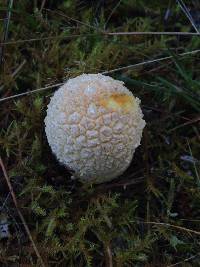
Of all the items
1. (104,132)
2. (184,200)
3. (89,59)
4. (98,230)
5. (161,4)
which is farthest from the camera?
(161,4)

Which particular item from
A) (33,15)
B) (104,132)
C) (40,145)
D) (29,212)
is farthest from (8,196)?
(33,15)

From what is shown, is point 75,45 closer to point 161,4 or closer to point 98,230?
point 161,4

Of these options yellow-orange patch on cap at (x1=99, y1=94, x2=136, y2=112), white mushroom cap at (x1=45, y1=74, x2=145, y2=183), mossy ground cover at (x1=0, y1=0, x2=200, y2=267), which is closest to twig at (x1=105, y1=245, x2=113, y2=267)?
mossy ground cover at (x1=0, y1=0, x2=200, y2=267)

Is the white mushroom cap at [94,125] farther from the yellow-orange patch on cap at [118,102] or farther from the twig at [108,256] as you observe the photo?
the twig at [108,256]

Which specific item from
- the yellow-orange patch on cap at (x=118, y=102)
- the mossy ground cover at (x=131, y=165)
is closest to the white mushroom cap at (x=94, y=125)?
the yellow-orange patch on cap at (x=118, y=102)

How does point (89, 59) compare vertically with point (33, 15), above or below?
below

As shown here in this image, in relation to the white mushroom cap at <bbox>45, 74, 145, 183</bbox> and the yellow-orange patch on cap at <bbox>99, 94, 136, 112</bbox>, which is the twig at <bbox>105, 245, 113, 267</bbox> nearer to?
the white mushroom cap at <bbox>45, 74, 145, 183</bbox>

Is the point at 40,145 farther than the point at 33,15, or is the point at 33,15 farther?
the point at 33,15
